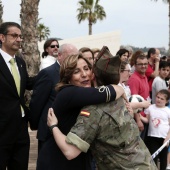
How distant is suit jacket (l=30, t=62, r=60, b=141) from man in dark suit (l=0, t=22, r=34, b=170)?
13 cm

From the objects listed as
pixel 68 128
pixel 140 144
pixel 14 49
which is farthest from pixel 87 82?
pixel 14 49

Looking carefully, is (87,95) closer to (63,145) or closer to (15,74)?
(63,145)

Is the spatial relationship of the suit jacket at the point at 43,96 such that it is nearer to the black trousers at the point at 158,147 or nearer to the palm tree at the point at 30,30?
the black trousers at the point at 158,147

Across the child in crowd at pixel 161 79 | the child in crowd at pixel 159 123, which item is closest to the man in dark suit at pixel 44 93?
the child in crowd at pixel 159 123

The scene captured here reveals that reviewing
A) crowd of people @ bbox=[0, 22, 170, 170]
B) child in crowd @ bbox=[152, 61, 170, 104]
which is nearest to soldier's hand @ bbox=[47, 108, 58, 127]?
crowd of people @ bbox=[0, 22, 170, 170]

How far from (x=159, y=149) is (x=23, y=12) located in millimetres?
7289

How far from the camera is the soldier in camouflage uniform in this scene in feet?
8.16

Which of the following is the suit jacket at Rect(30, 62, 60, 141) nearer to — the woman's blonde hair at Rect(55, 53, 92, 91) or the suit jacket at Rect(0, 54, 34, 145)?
the suit jacket at Rect(0, 54, 34, 145)

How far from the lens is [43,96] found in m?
4.02

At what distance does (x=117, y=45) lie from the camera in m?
25.6

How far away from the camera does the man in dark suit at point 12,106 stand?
3.91 meters

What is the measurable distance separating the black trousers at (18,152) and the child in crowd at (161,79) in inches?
126

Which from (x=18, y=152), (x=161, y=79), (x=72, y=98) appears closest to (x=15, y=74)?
(x=18, y=152)

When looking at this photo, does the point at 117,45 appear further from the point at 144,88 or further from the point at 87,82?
the point at 87,82
